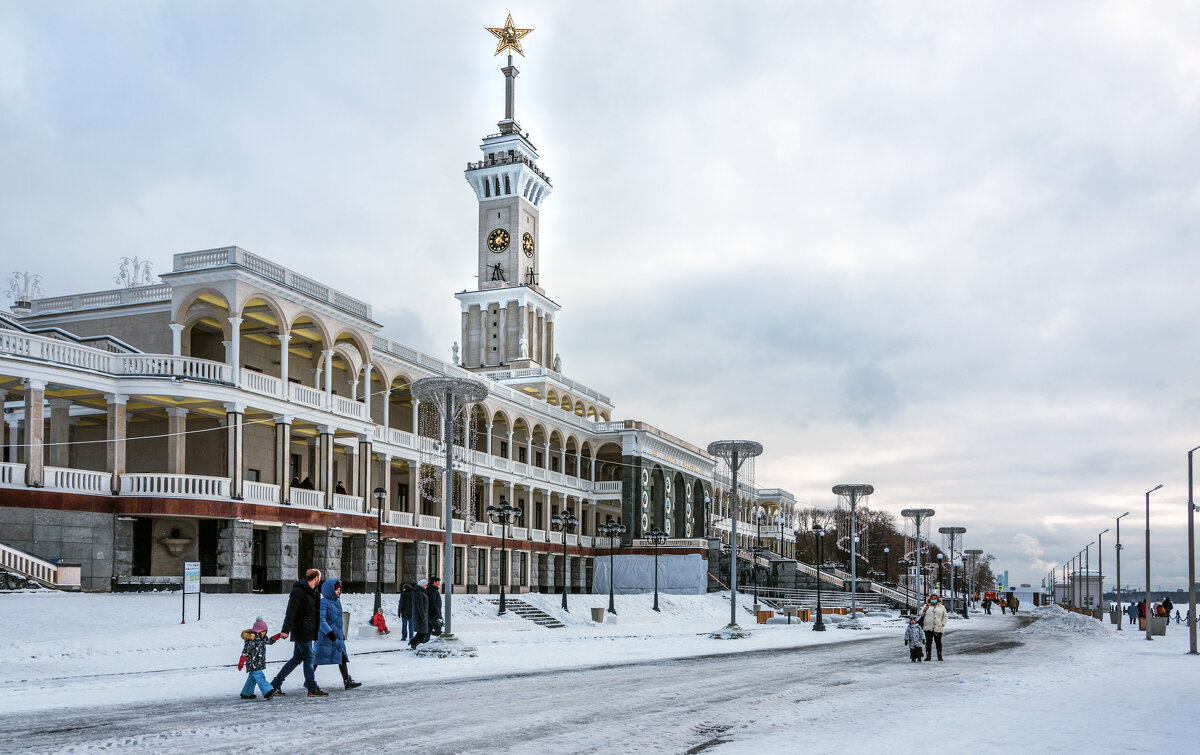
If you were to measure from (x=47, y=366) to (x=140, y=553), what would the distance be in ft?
28.0

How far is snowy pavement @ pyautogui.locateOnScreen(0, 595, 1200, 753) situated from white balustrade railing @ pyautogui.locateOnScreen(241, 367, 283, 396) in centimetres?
903

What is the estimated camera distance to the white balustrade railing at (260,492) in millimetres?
38094

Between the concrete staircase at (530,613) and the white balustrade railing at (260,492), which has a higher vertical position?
the white balustrade railing at (260,492)

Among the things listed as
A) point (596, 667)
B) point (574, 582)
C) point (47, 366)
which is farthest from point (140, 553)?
point (574, 582)

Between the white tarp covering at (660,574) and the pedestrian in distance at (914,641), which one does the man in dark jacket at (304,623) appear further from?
the white tarp covering at (660,574)

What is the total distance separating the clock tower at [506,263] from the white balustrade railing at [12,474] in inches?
2425

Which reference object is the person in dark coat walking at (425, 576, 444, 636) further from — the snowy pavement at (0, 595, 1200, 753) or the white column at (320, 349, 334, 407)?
the white column at (320, 349, 334, 407)

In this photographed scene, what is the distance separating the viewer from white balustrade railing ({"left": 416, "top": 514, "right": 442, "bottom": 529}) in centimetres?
5316

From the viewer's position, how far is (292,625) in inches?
610

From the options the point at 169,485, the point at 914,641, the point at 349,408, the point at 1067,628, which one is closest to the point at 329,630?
the point at 914,641

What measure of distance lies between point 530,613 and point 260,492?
11742 millimetres

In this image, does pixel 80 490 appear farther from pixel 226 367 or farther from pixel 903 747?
pixel 903 747

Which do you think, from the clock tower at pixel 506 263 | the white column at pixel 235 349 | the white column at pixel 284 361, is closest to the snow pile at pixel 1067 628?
the white column at pixel 284 361

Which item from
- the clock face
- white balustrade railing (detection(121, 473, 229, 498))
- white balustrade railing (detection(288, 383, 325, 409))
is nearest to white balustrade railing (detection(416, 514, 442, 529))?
white balustrade railing (detection(288, 383, 325, 409))
